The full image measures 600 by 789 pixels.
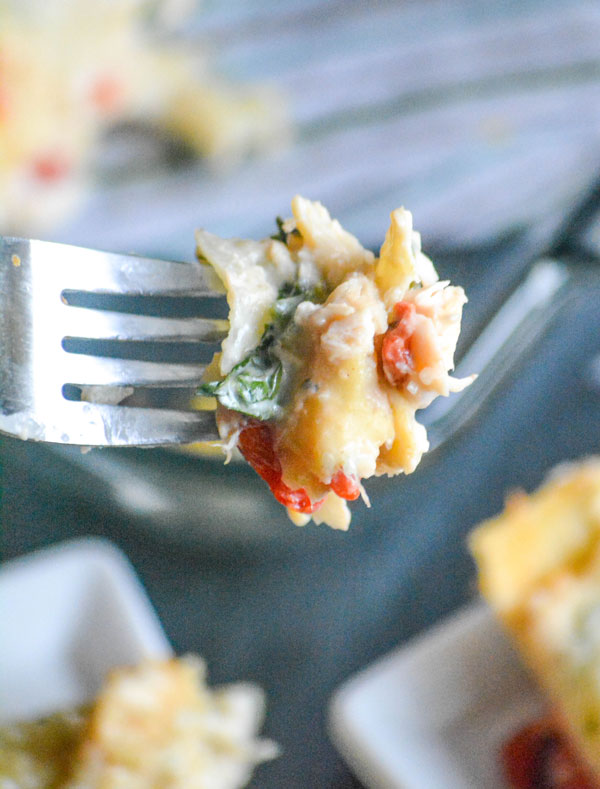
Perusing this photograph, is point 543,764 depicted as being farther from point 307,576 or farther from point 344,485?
point 344,485

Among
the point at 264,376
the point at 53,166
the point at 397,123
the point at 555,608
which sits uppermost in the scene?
the point at 397,123

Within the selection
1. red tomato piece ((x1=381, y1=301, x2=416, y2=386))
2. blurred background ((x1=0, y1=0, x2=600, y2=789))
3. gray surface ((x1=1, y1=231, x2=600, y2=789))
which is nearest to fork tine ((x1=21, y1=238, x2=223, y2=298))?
red tomato piece ((x1=381, y1=301, x2=416, y2=386))

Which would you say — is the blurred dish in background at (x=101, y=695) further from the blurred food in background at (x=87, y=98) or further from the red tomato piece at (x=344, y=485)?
the blurred food in background at (x=87, y=98)

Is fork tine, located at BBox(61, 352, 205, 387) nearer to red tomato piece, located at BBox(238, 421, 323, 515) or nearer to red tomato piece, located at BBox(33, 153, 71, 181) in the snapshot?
red tomato piece, located at BBox(238, 421, 323, 515)

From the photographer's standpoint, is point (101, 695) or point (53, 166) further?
point (53, 166)

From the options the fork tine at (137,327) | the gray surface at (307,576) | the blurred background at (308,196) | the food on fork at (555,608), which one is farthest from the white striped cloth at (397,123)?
the fork tine at (137,327)

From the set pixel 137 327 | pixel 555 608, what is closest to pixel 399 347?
pixel 137 327
